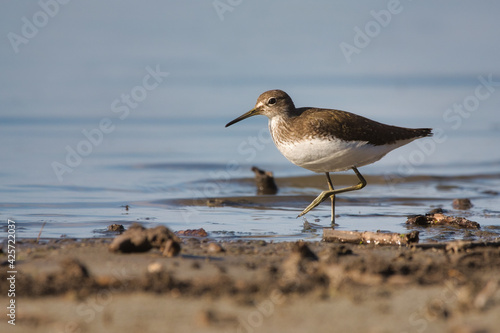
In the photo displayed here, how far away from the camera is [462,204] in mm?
9188

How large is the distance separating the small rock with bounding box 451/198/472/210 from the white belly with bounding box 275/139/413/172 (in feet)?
5.75

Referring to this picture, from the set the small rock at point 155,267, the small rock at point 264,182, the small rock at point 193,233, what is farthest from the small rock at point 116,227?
the small rock at point 264,182

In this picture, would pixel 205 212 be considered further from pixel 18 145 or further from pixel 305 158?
pixel 18 145

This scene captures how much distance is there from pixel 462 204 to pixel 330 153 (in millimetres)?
2562

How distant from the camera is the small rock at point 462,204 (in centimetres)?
912

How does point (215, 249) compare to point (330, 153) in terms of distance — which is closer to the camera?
point (215, 249)

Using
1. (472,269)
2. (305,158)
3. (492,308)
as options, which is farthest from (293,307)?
(305,158)

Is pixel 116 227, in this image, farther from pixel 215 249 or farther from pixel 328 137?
pixel 328 137

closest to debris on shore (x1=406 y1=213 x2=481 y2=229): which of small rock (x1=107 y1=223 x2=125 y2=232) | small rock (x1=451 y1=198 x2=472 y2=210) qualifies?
small rock (x1=451 y1=198 x2=472 y2=210)

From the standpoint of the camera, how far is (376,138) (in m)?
7.91

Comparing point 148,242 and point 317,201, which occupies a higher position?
point 317,201

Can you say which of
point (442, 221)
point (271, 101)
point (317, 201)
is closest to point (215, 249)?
point (317, 201)

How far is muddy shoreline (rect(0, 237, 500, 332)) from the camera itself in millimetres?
3684

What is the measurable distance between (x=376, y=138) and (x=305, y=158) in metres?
0.87
